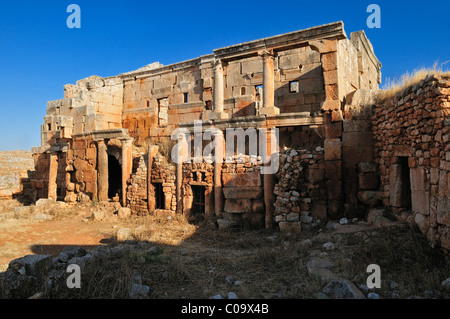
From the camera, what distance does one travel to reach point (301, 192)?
8.39 m

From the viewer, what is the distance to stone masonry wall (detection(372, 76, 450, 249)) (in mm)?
4789

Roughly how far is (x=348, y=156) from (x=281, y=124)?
7.60ft

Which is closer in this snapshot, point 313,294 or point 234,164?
point 313,294

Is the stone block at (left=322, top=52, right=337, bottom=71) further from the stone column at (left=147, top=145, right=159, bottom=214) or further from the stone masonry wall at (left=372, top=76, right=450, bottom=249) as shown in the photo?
the stone column at (left=147, top=145, right=159, bottom=214)

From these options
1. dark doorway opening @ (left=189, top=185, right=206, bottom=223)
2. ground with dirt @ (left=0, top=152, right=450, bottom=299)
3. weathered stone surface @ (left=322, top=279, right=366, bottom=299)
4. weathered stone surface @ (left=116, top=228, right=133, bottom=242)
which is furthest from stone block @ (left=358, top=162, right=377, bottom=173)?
weathered stone surface @ (left=116, top=228, right=133, bottom=242)

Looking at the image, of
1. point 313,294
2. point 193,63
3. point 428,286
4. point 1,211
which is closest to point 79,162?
point 1,211

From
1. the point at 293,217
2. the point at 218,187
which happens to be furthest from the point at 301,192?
the point at 218,187

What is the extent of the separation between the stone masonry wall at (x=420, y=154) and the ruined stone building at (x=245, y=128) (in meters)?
0.08

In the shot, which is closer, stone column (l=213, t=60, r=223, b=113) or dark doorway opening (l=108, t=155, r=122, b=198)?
stone column (l=213, t=60, r=223, b=113)

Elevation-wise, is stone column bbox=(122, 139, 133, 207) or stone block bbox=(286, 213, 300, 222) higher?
stone column bbox=(122, 139, 133, 207)

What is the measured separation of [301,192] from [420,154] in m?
3.36

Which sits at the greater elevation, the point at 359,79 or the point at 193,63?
the point at 193,63

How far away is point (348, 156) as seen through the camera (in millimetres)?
8367

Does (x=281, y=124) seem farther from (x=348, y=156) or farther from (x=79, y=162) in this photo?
(x=79, y=162)
